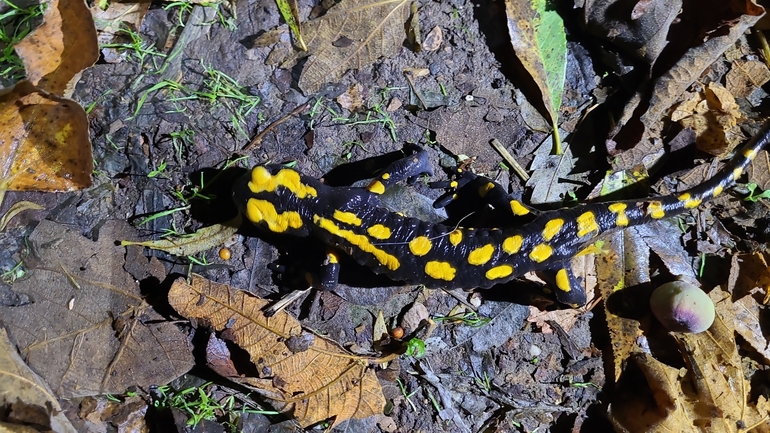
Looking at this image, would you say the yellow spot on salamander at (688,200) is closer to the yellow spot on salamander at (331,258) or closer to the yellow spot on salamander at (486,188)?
the yellow spot on salamander at (486,188)

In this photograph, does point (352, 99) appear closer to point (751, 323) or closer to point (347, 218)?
point (347, 218)

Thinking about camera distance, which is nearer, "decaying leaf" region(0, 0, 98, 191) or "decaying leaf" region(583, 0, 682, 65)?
"decaying leaf" region(0, 0, 98, 191)

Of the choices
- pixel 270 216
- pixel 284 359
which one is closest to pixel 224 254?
pixel 270 216

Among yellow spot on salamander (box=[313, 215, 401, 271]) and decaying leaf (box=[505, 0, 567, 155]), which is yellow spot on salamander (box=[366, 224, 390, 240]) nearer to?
yellow spot on salamander (box=[313, 215, 401, 271])

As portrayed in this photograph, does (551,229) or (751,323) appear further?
(751,323)

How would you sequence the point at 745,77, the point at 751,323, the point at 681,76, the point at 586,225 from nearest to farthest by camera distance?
the point at 586,225 < the point at 681,76 < the point at 751,323 < the point at 745,77

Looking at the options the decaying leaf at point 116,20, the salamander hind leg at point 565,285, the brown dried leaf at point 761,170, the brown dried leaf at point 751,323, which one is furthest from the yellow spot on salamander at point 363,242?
the brown dried leaf at point 761,170

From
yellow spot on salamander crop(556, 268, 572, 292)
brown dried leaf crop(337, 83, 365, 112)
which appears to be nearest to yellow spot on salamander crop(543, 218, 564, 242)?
yellow spot on salamander crop(556, 268, 572, 292)
